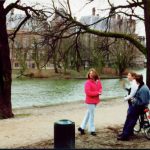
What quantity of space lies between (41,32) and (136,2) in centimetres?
451

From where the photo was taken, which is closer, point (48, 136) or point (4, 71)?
point (48, 136)

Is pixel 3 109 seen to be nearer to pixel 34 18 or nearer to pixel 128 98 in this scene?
pixel 34 18

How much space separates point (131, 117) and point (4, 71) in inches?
299

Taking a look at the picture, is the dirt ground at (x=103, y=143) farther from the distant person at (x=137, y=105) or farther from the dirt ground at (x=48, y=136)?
the distant person at (x=137, y=105)

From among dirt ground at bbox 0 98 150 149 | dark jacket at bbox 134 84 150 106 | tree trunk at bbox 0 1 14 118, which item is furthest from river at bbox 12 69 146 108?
dark jacket at bbox 134 84 150 106

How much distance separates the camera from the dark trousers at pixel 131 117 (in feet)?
38.6

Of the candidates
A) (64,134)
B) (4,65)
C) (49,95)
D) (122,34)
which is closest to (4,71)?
(4,65)

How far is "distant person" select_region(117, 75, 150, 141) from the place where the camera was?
11.6 m

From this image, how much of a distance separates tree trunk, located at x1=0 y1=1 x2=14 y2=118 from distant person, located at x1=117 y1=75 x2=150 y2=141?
24.0 ft

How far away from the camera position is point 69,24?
1599 centimetres

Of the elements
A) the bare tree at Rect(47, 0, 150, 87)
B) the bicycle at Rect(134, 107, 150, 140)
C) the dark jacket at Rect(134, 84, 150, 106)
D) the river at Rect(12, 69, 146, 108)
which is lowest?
the river at Rect(12, 69, 146, 108)

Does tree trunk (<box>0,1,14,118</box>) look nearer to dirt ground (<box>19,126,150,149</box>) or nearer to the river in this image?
the river

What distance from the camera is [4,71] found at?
18.1 meters

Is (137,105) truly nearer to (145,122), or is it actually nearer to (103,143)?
(145,122)
